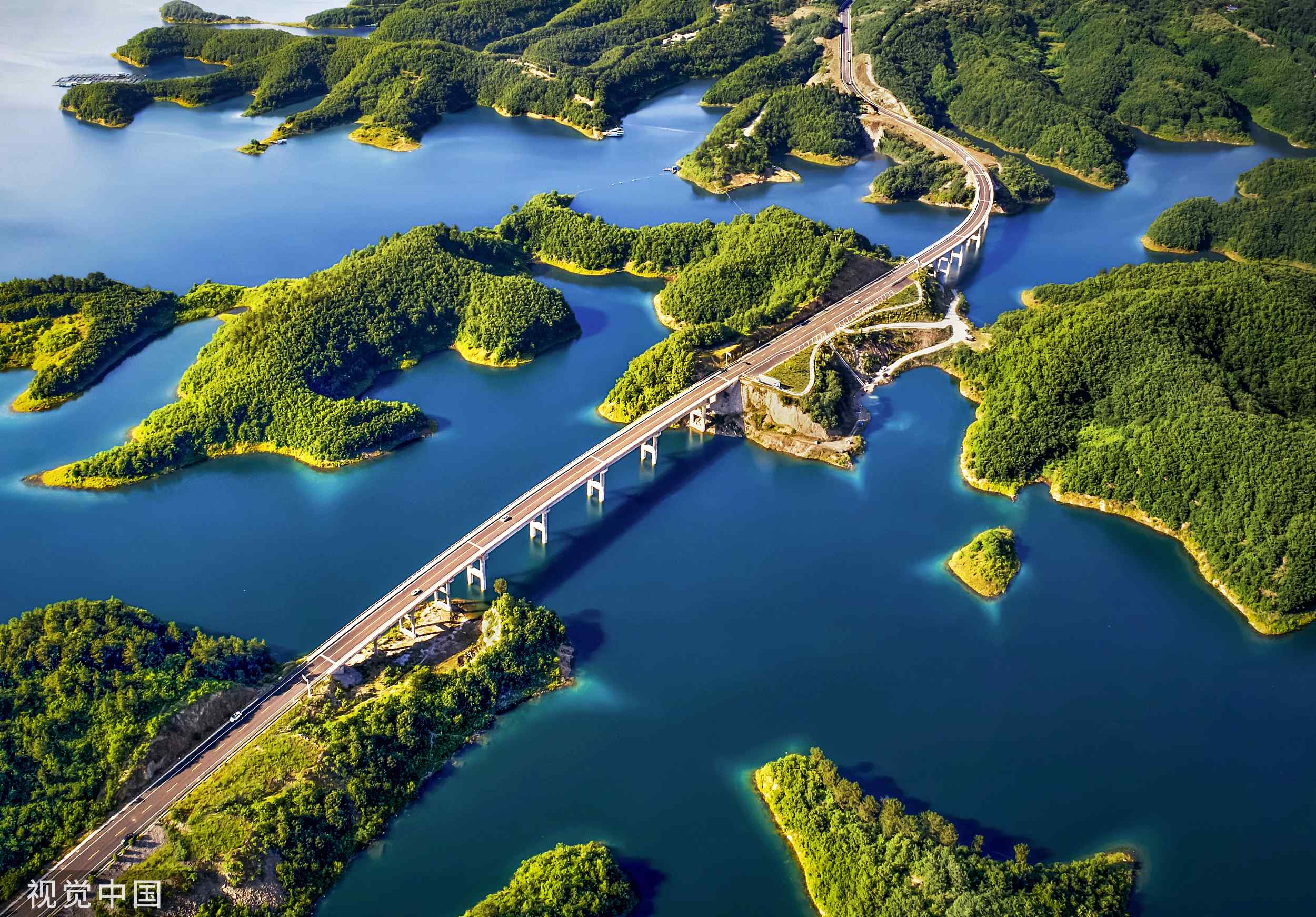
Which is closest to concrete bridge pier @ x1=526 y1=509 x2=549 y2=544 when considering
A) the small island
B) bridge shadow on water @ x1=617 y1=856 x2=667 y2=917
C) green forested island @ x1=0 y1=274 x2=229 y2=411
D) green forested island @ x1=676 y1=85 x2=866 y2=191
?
bridge shadow on water @ x1=617 y1=856 x2=667 y2=917

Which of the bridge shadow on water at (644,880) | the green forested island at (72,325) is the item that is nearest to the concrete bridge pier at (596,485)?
the bridge shadow on water at (644,880)

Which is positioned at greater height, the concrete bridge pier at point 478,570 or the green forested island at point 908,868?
the concrete bridge pier at point 478,570

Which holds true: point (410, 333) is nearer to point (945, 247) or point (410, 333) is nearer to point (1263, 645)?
point (945, 247)

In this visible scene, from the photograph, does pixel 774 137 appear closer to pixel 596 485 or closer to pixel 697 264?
pixel 697 264

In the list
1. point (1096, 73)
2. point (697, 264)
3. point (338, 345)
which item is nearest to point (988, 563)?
point (697, 264)

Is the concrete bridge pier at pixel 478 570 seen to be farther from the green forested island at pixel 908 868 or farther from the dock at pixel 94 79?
the dock at pixel 94 79

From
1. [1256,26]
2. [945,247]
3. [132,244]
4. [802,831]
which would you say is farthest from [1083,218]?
[132,244]
